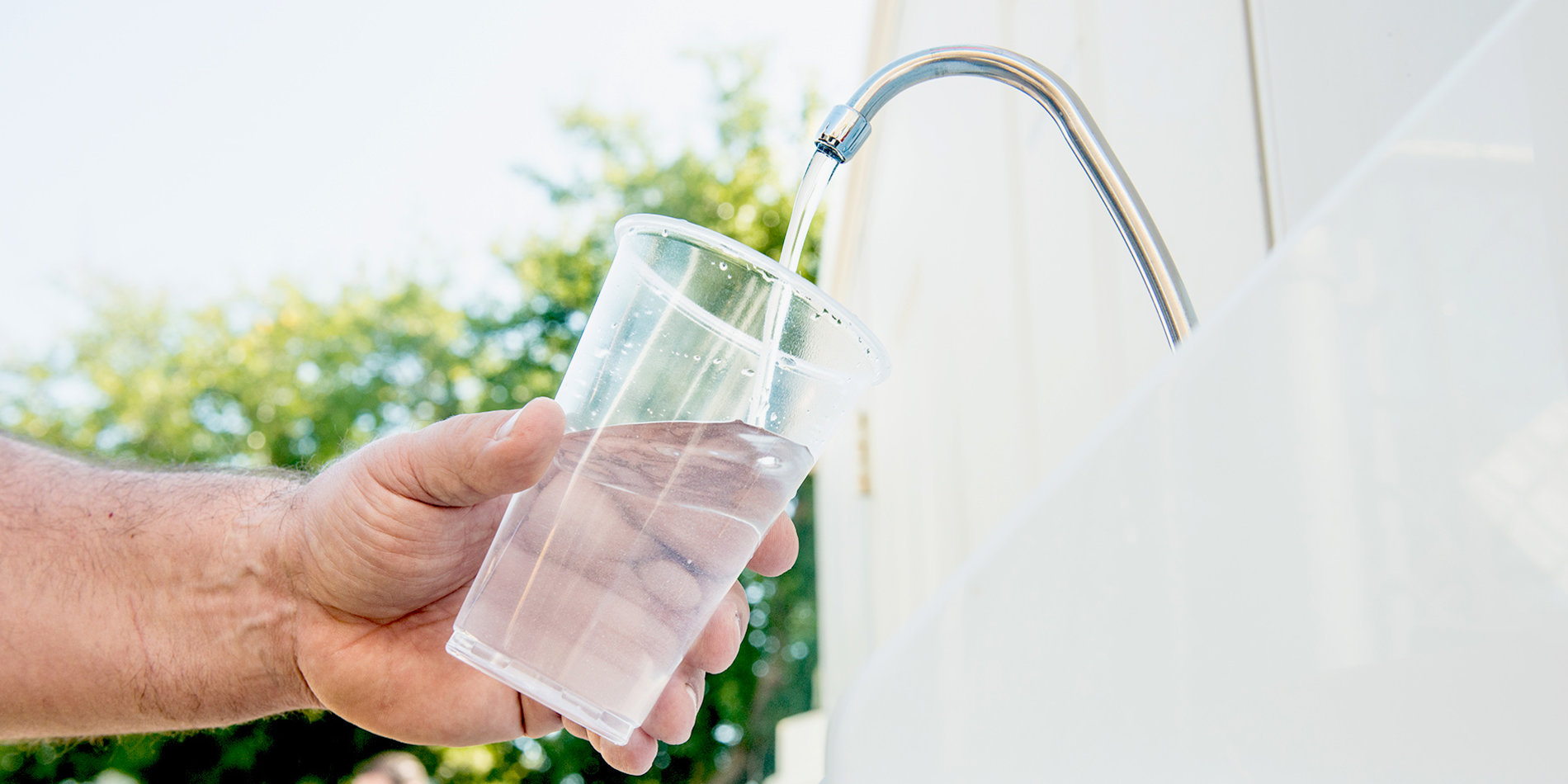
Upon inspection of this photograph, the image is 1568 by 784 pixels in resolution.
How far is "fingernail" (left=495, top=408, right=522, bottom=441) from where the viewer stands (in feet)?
2.10

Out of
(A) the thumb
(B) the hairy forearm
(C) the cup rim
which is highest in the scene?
(C) the cup rim

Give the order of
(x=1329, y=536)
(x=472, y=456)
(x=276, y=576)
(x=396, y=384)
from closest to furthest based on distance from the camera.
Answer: (x=1329, y=536), (x=472, y=456), (x=276, y=576), (x=396, y=384)

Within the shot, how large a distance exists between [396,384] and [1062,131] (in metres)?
8.68

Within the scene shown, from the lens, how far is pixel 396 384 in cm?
848

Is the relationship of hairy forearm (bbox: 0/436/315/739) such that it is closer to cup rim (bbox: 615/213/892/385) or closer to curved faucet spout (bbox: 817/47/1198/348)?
cup rim (bbox: 615/213/892/385)

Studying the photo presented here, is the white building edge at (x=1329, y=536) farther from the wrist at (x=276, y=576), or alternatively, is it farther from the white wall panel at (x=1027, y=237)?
the wrist at (x=276, y=576)

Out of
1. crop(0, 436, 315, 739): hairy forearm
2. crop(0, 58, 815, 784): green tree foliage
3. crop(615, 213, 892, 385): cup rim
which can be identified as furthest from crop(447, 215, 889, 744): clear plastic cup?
crop(0, 58, 815, 784): green tree foliage

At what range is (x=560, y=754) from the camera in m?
7.71

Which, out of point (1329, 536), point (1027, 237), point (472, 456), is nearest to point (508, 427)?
point (472, 456)

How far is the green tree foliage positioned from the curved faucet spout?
738cm

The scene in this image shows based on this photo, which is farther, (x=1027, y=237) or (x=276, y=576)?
(x=1027, y=237)

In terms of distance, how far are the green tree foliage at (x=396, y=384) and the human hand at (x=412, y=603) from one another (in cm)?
694

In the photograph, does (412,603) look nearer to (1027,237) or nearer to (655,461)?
(655,461)

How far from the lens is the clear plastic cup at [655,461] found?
1.96 feet
